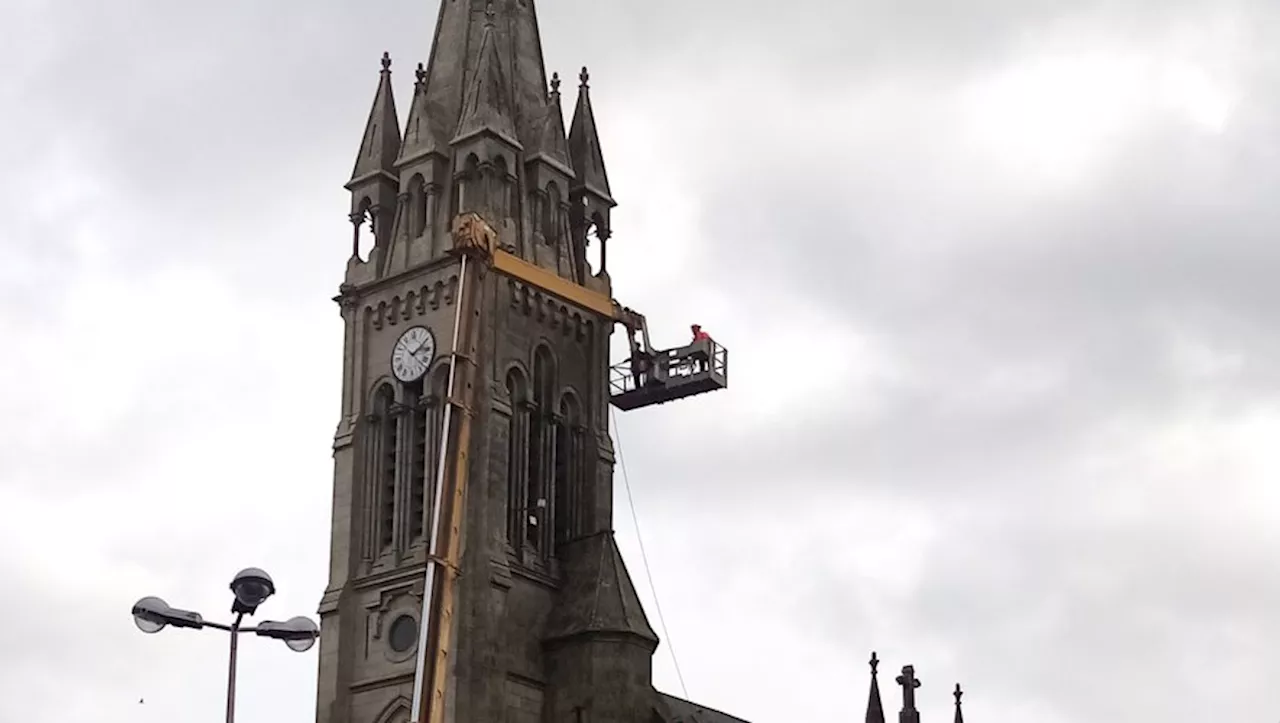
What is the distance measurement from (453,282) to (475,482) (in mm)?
8040

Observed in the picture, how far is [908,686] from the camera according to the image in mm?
87125

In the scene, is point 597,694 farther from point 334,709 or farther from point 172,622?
point 172,622

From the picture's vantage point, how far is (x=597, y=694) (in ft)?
255

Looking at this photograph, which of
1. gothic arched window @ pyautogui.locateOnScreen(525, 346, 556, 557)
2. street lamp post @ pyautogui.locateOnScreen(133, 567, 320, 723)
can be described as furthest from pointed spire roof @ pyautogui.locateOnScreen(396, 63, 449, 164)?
street lamp post @ pyautogui.locateOnScreen(133, 567, 320, 723)

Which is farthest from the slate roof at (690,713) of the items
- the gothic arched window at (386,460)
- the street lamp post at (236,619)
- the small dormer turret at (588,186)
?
the street lamp post at (236,619)

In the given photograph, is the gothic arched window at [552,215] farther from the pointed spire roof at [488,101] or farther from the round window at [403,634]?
the round window at [403,634]

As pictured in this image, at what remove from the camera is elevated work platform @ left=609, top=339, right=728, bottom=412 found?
92.9 m

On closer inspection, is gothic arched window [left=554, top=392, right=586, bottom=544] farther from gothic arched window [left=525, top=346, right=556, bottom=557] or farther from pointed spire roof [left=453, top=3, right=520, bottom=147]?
pointed spire roof [left=453, top=3, right=520, bottom=147]

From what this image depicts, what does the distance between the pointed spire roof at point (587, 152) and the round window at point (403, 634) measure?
20.4 m

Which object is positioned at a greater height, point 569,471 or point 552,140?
point 552,140

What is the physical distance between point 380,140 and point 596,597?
68.4 ft

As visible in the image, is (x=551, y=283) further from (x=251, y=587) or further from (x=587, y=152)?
(x=251, y=587)

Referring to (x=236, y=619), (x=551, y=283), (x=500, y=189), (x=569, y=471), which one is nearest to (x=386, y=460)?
(x=569, y=471)

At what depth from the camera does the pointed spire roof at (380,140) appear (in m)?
87.9
